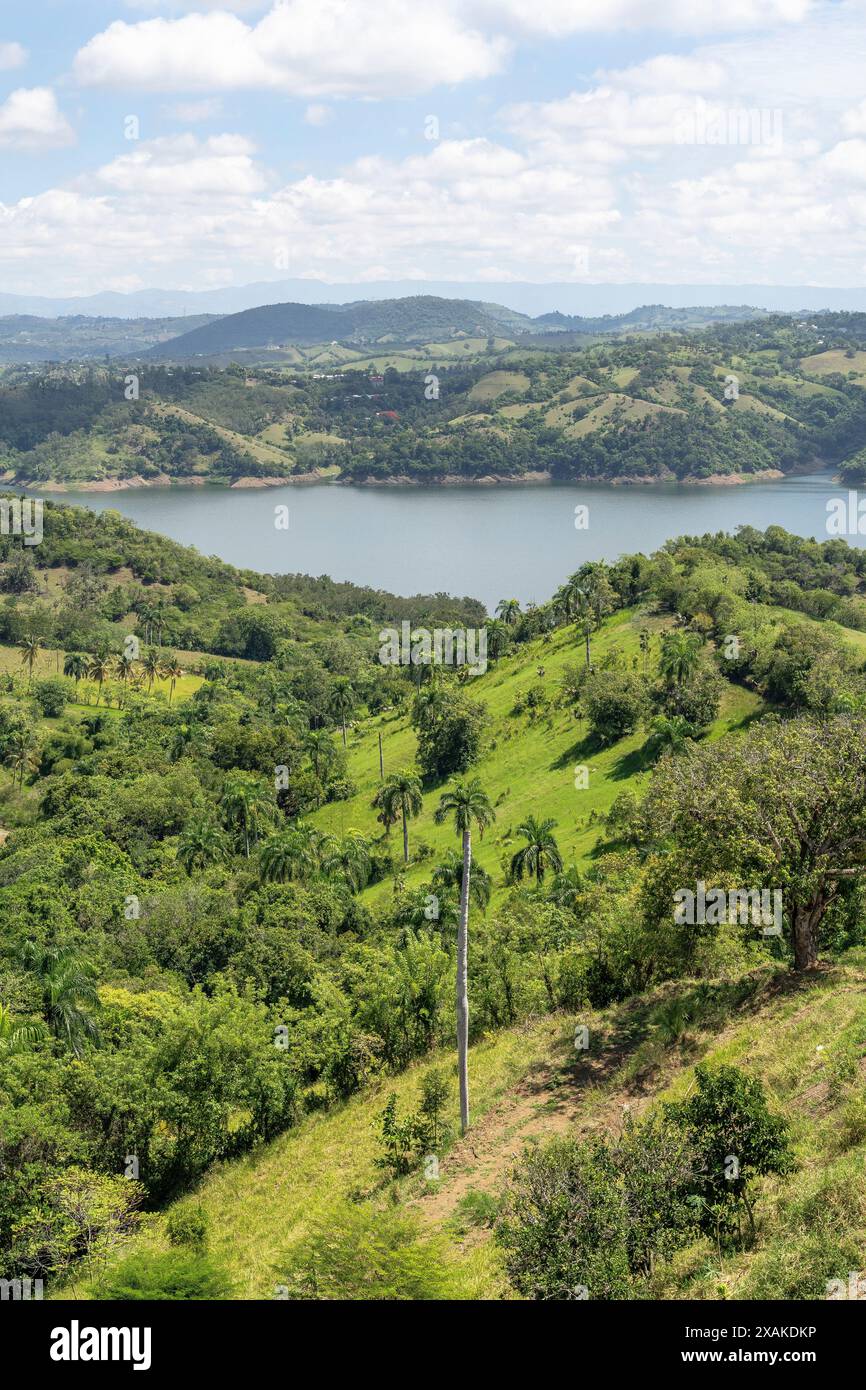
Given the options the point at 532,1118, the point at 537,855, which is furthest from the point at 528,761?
the point at 532,1118

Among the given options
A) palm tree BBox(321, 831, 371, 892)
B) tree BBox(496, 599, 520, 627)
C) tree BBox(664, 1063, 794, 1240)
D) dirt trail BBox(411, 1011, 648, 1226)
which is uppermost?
tree BBox(496, 599, 520, 627)

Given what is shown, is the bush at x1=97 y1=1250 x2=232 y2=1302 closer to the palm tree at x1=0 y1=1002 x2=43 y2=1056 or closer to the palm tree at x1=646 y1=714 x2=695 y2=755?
the palm tree at x1=0 y1=1002 x2=43 y2=1056

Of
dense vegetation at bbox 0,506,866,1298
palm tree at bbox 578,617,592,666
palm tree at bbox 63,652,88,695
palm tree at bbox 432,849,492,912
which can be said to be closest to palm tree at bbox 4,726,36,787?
dense vegetation at bbox 0,506,866,1298

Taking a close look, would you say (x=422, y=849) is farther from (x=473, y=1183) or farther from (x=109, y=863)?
(x=473, y=1183)

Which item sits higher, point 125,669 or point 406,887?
point 125,669

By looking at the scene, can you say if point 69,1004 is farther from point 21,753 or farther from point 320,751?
point 21,753

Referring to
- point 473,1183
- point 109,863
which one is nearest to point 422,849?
point 109,863
